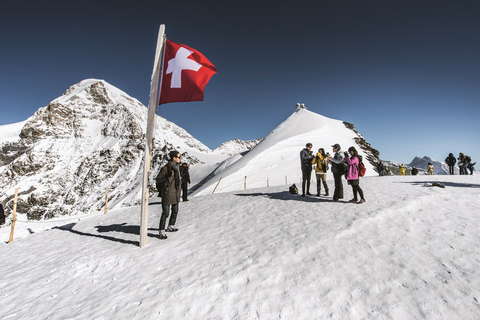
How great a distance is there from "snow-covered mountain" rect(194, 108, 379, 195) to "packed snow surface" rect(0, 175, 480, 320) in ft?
53.0

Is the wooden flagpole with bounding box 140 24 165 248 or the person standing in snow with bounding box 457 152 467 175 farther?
the person standing in snow with bounding box 457 152 467 175

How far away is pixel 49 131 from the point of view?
136m

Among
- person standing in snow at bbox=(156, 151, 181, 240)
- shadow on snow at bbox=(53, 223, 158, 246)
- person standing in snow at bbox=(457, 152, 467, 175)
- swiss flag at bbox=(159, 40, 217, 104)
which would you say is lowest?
shadow on snow at bbox=(53, 223, 158, 246)

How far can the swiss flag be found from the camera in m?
5.71

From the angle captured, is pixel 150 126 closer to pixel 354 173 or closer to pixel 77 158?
pixel 354 173

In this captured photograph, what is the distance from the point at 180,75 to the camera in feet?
18.8

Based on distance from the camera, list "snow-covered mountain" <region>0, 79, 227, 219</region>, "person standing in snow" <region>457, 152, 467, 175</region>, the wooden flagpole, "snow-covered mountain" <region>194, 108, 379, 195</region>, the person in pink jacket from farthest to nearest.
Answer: "snow-covered mountain" <region>0, 79, 227, 219</region> < "snow-covered mountain" <region>194, 108, 379, 195</region> < "person standing in snow" <region>457, 152, 467, 175</region> < the person in pink jacket < the wooden flagpole

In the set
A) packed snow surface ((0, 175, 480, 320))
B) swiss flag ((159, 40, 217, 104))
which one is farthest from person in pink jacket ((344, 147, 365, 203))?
swiss flag ((159, 40, 217, 104))

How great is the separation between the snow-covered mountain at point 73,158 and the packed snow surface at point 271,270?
9088 cm

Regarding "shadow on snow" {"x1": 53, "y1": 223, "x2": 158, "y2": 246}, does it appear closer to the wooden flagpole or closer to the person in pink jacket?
the wooden flagpole

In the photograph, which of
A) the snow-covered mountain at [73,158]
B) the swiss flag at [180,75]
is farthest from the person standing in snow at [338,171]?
the snow-covered mountain at [73,158]

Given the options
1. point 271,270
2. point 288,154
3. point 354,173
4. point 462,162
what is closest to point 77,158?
point 288,154

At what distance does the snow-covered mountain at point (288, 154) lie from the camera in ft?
103

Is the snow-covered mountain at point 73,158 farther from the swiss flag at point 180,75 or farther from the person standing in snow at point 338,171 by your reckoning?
the swiss flag at point 180,75
